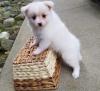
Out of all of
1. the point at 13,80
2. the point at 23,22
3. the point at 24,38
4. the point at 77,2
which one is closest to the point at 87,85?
the point at 13,80

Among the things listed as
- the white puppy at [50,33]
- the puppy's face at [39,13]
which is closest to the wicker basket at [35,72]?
the white puppy at [50,33]

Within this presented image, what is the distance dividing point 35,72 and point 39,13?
18.8 inches

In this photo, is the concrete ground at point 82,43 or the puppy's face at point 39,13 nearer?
the puppy's face at point 39,13

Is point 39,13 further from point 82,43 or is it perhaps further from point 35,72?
point 82,43

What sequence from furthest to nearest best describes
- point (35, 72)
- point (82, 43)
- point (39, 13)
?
point (82, 43)
point (35, 72)
point (39, 13)

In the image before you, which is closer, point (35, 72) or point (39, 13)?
point (39, 13)

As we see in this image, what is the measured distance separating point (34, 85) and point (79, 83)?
38 centimetres

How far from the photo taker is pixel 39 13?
2338 millimetres

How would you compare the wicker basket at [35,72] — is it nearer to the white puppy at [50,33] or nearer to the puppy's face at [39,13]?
the white puppy at [50,33]

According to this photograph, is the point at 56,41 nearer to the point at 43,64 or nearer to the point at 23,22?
the point at 43,64

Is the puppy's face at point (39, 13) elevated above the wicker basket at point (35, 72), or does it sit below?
above

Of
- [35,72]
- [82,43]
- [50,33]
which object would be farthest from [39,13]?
[82,43]

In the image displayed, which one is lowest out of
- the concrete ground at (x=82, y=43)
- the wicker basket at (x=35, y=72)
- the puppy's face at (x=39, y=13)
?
the concrete ground at (x=82, y=43)

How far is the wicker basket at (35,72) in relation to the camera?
95.3 inches
